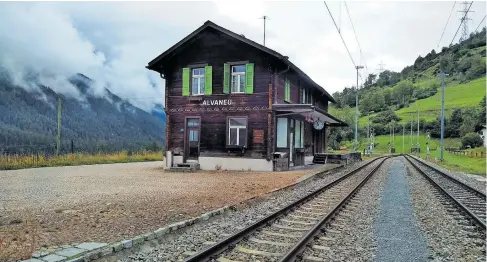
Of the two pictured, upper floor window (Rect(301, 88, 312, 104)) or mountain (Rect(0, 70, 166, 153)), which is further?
mountain (Rect(0, 70, 166, 153))

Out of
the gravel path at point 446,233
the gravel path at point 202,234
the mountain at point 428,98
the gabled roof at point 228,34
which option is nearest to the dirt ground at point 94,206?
the gravel path at point 202,234

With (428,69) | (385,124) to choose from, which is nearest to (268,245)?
(385,124)

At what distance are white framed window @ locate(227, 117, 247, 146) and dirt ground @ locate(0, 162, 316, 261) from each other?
18.6ft

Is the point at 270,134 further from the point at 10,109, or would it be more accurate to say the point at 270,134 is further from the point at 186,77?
the point at 10,109

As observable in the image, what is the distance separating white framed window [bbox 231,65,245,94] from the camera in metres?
20.0

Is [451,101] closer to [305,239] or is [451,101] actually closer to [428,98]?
[428,98]

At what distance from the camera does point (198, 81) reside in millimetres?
21078

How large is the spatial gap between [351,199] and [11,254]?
822 centimetres

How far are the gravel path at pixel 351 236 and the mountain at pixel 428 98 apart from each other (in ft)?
206

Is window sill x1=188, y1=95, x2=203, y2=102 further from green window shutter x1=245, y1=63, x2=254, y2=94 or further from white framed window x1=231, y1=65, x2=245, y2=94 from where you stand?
green window shutter x1=245, y1=63, x2=254, y2=94

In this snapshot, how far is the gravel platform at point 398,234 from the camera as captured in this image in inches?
217

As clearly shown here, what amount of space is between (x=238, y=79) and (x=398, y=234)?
1447 centimetres

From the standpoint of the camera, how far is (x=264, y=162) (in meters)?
19.1

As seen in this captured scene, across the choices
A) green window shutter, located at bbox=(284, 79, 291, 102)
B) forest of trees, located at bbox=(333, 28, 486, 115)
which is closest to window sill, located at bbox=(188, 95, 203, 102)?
green window shutter, located at bbox=(284, 79, 291, 102)
